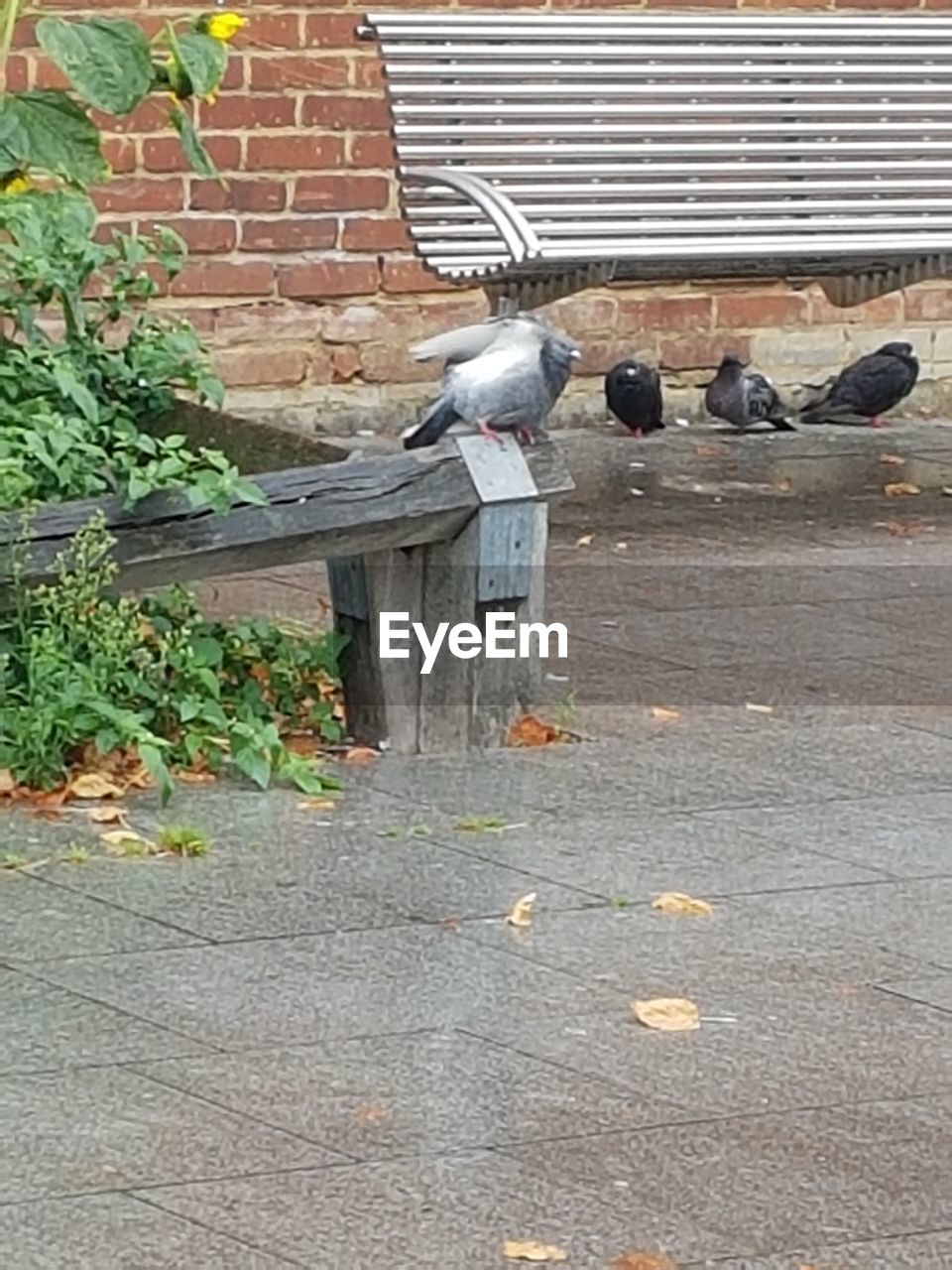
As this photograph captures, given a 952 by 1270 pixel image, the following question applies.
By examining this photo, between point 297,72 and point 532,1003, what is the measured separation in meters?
5.13

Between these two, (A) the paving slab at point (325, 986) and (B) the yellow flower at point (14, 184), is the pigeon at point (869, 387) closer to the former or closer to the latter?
(B) the yellow flower at point (14, 184)

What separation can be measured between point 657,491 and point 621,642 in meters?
1.97

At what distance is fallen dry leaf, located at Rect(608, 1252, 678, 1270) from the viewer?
11.7 ft

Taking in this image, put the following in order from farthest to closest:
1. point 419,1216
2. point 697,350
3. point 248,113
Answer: point 697,350 < point 248,113 < point 419,1216

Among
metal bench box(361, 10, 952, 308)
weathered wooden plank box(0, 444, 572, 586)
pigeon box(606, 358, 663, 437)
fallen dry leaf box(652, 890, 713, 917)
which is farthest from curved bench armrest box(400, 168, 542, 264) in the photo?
fallen dry leaf box(652, 890, 713, 917)

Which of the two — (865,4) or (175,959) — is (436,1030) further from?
(865,4)

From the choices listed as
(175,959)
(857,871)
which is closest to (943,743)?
(857,871)

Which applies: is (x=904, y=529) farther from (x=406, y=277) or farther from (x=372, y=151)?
(x=372, y=151)

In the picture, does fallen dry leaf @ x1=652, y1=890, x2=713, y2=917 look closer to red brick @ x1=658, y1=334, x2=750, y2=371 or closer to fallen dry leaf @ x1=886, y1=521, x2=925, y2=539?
fallen dry leaf @ x1=886, y1=521, x2=925, y2=539

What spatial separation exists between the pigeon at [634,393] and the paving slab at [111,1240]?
590cm

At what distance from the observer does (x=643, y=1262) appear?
358 cm

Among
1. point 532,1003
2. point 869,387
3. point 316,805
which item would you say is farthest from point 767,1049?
point 869,387

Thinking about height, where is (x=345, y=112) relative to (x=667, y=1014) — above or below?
above

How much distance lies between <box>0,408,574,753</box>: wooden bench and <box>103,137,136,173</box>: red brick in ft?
9.68
